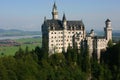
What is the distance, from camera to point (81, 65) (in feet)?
312

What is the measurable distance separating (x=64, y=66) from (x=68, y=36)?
55.1 ft

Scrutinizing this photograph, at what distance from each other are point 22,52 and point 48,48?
334 inches

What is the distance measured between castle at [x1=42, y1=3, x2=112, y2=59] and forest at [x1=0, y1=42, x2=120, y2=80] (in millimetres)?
2595

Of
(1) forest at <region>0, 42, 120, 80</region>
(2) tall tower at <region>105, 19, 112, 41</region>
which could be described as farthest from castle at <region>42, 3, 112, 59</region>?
(1) forest at <region>0, 42, 120, 80</region>

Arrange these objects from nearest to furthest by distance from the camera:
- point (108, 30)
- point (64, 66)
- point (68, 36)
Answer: point (64, 66) < point (108, 30) < point (68, 36)

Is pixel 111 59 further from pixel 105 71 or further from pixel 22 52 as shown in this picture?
pixel 22 52

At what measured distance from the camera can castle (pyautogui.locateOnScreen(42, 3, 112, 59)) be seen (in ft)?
338

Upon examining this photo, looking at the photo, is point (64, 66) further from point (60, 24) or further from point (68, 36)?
point (60, 24)

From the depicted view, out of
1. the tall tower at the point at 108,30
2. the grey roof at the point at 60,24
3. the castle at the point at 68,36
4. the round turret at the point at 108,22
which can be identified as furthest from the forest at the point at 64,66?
the grey roof at the point at 60,24

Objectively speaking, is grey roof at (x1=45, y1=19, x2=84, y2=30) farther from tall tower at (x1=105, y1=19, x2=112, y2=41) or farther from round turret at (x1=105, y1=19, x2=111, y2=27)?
tall tower at (x1=105, y1=19, x2=112, y2=41)

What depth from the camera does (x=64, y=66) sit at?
309 feet

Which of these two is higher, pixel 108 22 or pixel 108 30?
pixel 108 22

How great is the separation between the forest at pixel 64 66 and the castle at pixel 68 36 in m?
2.59

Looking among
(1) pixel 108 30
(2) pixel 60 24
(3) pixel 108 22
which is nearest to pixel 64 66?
(2) pixel 60 24
